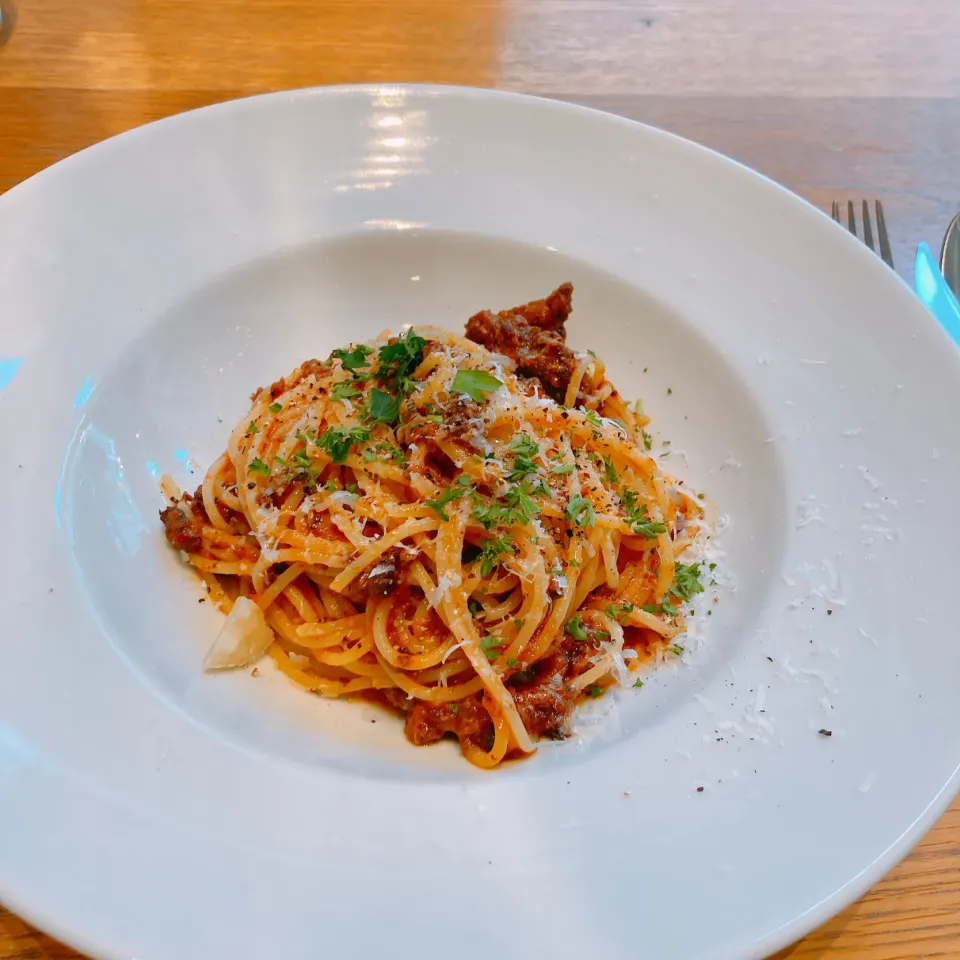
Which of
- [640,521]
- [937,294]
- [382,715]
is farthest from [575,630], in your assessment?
[937,294]

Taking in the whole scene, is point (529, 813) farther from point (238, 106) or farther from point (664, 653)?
point (238, 106)

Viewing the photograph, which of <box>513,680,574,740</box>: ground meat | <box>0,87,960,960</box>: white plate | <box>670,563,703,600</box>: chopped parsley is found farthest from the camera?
<box>670,563,703,600</box>: chopped parsley

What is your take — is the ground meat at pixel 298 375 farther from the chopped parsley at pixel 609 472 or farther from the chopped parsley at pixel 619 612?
the chopped parsley at pixel 619 612

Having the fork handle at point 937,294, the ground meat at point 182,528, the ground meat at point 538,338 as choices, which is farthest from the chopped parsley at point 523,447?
the fork handle at point 937,294

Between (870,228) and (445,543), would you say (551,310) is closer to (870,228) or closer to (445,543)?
(445,543)

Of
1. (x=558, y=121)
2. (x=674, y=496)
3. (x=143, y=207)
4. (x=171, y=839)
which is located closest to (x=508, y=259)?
(x=558, y=121)

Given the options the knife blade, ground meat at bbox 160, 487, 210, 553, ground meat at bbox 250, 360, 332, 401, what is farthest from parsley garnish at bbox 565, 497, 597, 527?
the knife blade

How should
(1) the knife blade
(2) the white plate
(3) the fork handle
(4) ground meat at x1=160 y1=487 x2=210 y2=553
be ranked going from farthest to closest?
(1) the knife blade
(3) the fork handle
(4) ground meat at x1=160 y1=487 x2=210 y2=553
(2) the white plate

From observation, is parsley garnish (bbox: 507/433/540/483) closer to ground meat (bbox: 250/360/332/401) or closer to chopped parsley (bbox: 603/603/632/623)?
chopped parsley (bbox: 603/603/632/623)
